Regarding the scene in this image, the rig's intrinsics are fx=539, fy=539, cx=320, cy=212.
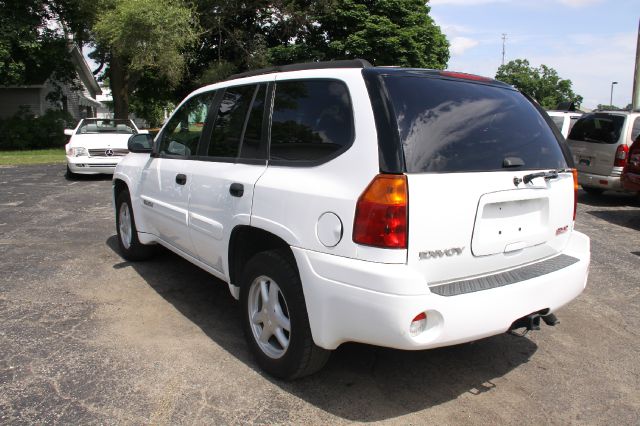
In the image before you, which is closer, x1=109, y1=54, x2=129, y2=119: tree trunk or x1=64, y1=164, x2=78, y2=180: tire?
x1=64, y1=164, x2=78, y2=180: tire

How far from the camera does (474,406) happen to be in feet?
10.0

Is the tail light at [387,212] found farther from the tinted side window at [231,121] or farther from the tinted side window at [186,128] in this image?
the tinted side window at [186,128]

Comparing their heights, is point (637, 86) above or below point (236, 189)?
above

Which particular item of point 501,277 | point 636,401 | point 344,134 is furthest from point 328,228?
point 636,401

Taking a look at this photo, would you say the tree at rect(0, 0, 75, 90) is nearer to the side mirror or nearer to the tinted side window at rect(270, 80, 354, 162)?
the side mirror

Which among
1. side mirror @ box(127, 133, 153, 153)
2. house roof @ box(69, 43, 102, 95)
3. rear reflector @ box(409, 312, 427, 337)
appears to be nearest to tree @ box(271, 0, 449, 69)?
house roof @ box(69, 43, 102, 95)

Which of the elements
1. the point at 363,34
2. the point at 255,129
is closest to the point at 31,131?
the point at 363,34

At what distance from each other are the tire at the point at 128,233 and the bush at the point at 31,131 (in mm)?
19516

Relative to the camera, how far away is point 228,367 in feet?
11.3

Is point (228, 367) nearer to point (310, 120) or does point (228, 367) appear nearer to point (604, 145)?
point (310, 120)

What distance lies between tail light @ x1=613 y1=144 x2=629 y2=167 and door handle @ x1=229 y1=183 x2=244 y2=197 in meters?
8.23

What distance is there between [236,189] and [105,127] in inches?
447

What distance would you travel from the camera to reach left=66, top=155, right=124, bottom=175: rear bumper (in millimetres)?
12477

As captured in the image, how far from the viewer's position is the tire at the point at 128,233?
552 cm
